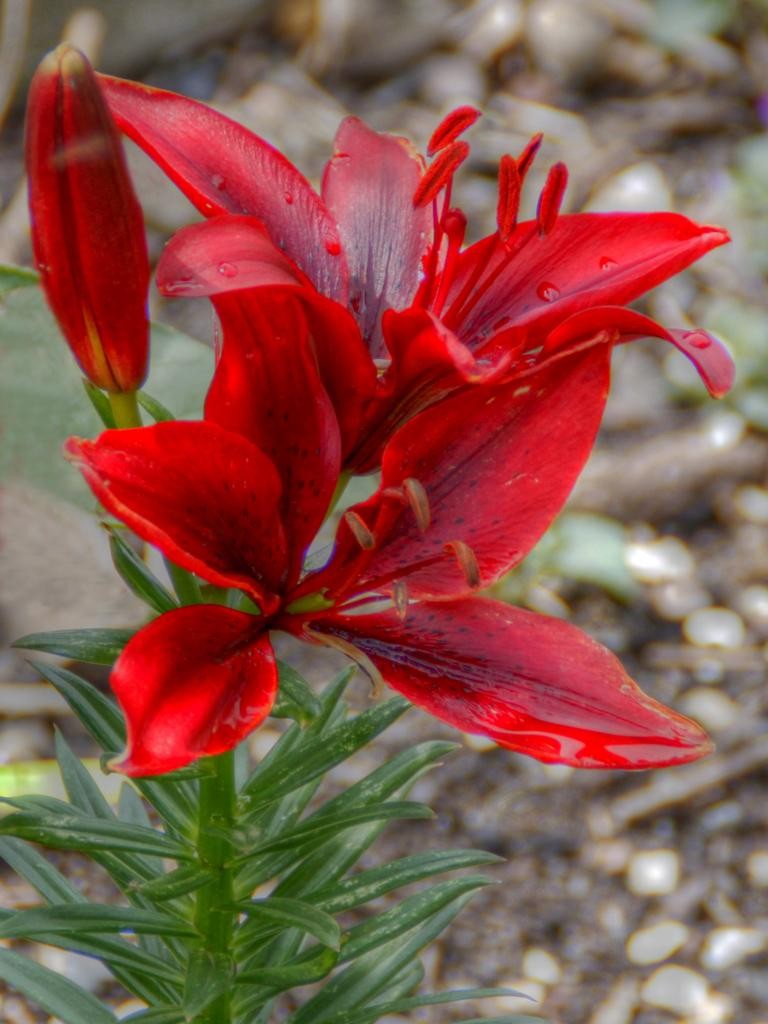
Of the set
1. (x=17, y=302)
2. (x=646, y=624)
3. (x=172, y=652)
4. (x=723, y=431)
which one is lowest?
(x=172, y=652)

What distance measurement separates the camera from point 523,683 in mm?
697

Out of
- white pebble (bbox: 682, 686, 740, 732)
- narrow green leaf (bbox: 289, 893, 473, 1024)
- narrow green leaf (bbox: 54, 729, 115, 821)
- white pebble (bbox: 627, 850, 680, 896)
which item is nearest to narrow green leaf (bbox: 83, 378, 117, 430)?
narrow green leaf (bbox: 54, 729, 115, 821)

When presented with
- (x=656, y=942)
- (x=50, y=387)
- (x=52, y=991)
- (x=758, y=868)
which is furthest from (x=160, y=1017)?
(x=758, y=868)

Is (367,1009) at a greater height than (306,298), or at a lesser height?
lesser

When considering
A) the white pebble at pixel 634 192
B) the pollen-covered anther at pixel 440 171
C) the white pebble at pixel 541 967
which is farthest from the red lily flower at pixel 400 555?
the white pebble at pixel 634 192

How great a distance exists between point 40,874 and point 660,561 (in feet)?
4.44

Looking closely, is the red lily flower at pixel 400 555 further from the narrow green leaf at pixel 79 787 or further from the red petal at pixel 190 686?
the narrow green leaf at pixel 79 787

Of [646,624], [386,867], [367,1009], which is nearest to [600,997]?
[646,624]

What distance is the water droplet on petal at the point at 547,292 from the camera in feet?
2.38

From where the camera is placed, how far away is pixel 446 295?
77 cm

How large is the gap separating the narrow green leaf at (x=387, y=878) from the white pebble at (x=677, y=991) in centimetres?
89

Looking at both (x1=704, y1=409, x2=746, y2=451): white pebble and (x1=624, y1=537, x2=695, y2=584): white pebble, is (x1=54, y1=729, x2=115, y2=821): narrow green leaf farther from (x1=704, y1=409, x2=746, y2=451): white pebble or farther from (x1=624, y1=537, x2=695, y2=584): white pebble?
(x1=704, y1=409, x2=746, y2=451): white pebble

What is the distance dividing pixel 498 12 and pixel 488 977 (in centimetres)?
194

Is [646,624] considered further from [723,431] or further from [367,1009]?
[367,1009]
